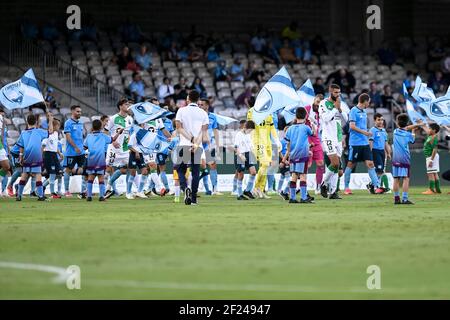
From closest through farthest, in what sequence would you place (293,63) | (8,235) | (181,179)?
(8,235), (181,179), (293,63)

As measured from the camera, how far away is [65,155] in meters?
27.1

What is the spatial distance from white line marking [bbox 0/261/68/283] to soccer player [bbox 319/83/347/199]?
1383cm

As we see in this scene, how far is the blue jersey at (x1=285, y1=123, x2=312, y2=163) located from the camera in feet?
71.9

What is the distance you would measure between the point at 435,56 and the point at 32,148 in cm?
2255

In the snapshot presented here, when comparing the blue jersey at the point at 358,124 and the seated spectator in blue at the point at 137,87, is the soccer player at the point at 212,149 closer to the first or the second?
the blue jersey at the point at 358,124

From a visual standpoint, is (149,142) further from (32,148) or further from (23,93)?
(23,93)

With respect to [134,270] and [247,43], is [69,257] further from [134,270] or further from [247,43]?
[247,43]

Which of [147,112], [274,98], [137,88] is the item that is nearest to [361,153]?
[274,98]

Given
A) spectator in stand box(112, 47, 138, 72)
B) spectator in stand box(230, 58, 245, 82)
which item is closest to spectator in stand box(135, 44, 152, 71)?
spectator in stand box(112, 47, 138, 72)

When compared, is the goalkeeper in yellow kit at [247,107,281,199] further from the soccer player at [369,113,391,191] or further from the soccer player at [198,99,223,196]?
the soccer player at [369,113,391,191]

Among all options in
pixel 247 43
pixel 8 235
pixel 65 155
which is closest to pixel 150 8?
pixel 247 43

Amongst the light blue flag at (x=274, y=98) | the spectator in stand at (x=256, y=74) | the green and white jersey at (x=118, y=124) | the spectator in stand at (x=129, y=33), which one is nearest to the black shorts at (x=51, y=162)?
→ the green and white jersey at (x=118, y=124)
